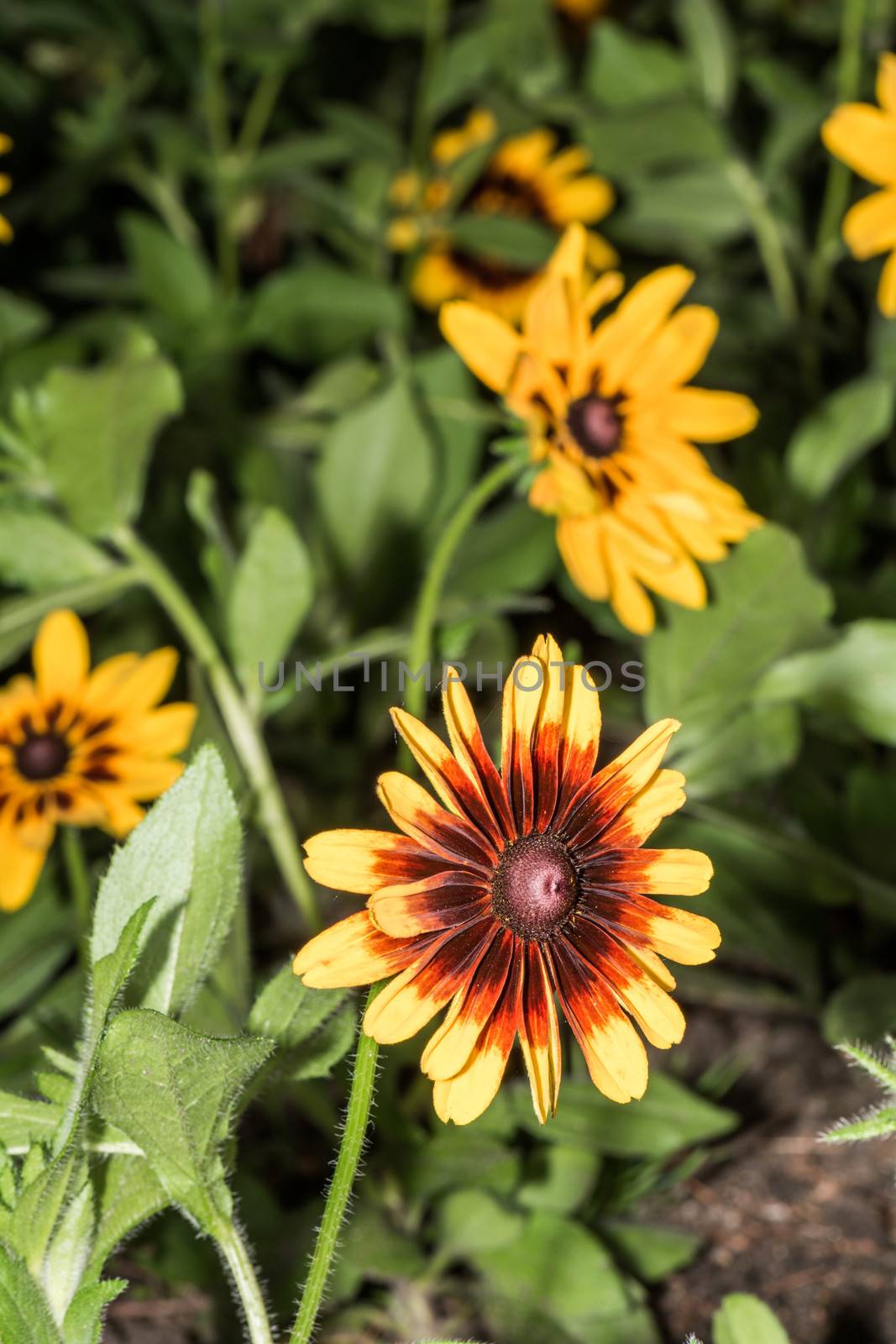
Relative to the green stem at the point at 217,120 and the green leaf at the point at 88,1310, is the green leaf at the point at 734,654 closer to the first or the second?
the green leaf at the point at 88,1310

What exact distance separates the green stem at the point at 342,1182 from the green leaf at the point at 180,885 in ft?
0.56

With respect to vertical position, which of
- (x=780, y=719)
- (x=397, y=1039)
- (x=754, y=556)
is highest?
(x=397, y=1039)

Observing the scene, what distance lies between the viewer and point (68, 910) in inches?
57.1

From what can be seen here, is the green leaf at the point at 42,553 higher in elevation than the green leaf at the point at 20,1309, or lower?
higher

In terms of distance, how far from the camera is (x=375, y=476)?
5.70 feet

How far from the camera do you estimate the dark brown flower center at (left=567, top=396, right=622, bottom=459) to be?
125 centimetres

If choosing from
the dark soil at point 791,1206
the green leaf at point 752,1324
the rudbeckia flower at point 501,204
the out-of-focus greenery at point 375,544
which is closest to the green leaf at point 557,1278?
the out-of-focus greenery at point 375,544

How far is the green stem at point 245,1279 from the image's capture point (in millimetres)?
829

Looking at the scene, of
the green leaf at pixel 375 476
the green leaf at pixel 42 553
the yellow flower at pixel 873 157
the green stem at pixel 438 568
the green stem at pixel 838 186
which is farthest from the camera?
the green stem at pixel 838 186

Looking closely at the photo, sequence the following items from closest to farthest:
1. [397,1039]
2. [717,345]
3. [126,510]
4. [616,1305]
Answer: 1. [397,1039]
2. [616,1305]
3. [126,510]
4. [717,345]

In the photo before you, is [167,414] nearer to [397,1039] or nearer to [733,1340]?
[397,1039]

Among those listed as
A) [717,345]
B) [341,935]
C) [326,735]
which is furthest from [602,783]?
[717,345]

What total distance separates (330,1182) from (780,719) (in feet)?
2.49

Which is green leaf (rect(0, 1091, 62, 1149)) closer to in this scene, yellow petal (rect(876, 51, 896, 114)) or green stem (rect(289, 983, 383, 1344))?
green stem (rect(289, 983, 383, 1344))
